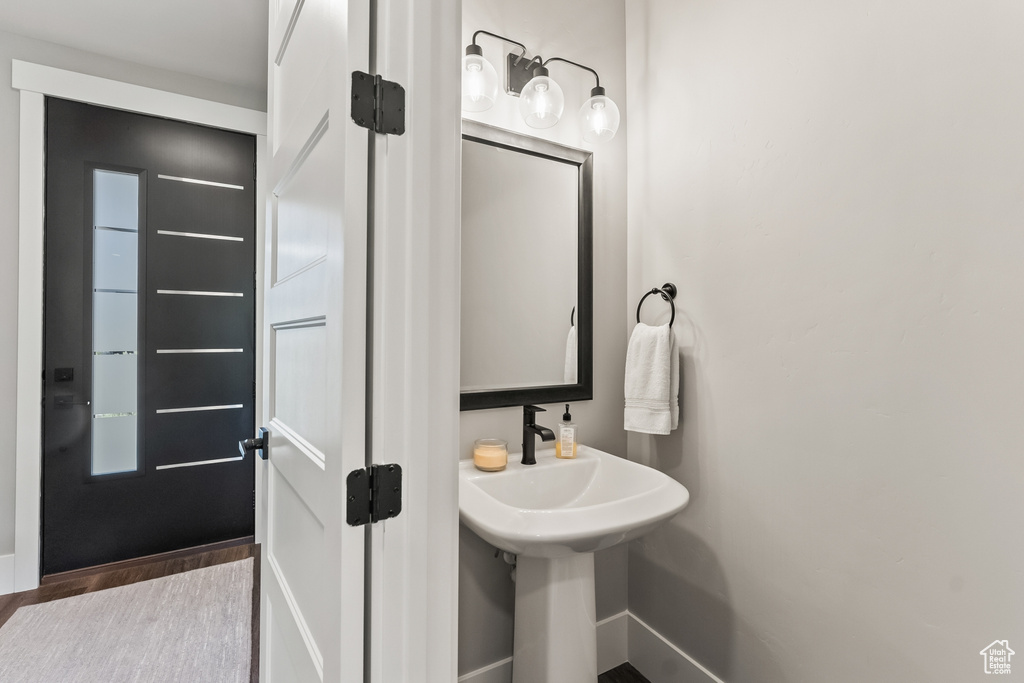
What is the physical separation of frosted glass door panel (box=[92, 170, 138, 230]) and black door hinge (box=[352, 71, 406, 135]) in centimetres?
241

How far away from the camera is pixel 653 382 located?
4.87 ft

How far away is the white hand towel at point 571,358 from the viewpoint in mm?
1620

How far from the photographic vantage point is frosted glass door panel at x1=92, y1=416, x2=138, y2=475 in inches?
90.8

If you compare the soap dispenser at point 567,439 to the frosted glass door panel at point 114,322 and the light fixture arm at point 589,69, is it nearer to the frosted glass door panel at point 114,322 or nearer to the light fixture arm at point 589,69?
the light fixture arm at point 589,69

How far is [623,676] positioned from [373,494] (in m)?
1.45

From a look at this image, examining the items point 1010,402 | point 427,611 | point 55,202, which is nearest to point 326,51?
point 427,611

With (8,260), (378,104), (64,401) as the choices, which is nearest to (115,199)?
(8,260)

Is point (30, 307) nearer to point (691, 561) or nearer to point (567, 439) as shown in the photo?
point (567, 439)

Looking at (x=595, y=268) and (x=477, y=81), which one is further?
(x=595, y=268)

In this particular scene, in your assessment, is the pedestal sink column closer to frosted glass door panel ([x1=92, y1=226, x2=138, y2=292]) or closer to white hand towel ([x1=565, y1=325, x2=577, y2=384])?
white hand towel ([x1=565, y1=325, x2=577, y2=384])

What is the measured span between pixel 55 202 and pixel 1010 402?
336cm

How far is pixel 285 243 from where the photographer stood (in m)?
1.01

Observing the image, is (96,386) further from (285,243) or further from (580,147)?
(580,147)

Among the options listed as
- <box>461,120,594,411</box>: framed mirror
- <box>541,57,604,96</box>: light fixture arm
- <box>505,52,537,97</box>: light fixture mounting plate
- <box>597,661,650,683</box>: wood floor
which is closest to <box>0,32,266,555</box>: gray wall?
<box>461,120,594,411</box>: framed mirror
